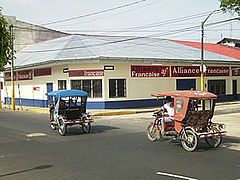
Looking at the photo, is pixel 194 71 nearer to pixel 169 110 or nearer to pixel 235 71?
pixel 235 71

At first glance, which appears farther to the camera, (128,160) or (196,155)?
(196,155)

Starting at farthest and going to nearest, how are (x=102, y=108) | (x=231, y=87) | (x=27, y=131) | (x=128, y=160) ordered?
(x=231, y=87) < (x=102, y=108) < (x=27, y=131) < (x=128, y=160)

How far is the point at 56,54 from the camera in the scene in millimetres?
27500

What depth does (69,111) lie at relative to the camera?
1443 cm

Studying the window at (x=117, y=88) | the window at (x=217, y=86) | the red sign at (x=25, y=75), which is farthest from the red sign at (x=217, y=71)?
the red sign at (x=25, y=75)

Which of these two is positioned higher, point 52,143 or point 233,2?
point 233,2

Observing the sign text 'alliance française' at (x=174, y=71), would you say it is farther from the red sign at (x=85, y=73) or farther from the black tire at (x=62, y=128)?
the black tire at (x=62, y=128)

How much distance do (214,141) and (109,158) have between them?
3.81 m

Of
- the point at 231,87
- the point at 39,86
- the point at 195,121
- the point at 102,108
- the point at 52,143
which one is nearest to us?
the point at 195,121

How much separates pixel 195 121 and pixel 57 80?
19.9 metres

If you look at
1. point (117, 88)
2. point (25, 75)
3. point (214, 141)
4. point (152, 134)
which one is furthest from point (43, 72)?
point (214, 141)

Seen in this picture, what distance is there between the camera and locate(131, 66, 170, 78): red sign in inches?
1054

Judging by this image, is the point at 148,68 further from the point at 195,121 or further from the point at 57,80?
the point at 195,121

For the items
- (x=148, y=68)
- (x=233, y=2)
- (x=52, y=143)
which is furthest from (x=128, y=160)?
(x=148, y=68)
